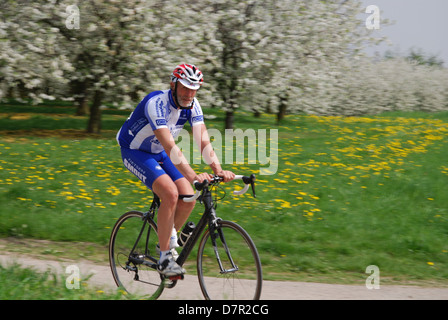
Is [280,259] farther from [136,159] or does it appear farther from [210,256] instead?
[136,159]

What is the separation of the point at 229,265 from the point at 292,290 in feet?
3.78

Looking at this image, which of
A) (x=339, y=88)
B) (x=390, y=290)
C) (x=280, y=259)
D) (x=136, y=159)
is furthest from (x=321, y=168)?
(x=339, y=88)

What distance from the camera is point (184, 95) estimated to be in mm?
4484

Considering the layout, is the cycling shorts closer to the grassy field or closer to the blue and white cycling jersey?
the blue and white cycling jersey

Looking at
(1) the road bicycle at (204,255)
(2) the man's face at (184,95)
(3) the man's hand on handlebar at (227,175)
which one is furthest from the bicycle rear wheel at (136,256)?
(2) the man's face at (184,95)

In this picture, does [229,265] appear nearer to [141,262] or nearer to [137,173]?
[141,262]

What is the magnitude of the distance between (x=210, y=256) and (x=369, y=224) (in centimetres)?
393

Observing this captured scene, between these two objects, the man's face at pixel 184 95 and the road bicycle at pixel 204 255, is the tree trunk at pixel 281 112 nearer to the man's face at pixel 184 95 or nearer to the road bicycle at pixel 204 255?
the road bicycle at pixel 204 255

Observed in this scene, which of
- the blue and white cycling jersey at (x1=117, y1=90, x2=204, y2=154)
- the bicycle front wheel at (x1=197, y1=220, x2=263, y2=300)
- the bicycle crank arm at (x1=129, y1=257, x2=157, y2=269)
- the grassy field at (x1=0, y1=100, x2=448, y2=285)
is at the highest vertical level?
the blue and white cycling jersey at (x1=117, y1=90, x2=204, y2=154)

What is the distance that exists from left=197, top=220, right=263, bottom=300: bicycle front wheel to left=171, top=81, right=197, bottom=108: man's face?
109 centimetres

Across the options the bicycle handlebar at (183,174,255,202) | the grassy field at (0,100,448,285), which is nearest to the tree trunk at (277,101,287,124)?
the grassy field at (0,100,448,285)

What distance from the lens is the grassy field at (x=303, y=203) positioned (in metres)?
6.58

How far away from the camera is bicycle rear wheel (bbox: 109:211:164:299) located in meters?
4.95

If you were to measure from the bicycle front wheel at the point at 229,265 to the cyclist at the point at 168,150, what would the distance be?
26 centimetres
